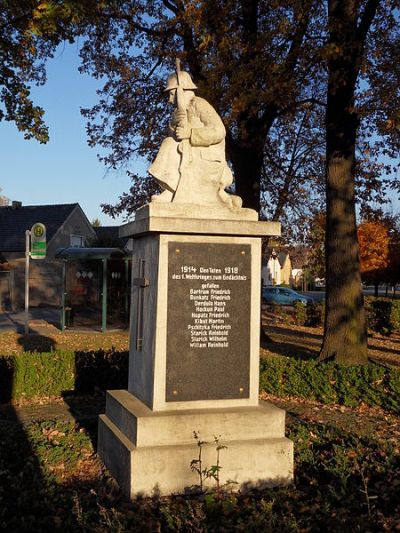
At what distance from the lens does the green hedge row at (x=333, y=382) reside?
10.0 metres

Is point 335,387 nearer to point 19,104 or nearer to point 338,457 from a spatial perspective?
point 338,457

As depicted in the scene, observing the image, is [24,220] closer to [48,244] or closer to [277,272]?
[48,244]

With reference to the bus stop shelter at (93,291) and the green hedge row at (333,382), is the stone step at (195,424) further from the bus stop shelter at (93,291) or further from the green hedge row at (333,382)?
the bus stop shelter at (93,291)

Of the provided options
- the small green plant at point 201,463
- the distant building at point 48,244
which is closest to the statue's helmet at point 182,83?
the small green plant at point 201,463

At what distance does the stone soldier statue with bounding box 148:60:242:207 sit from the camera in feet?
20.6

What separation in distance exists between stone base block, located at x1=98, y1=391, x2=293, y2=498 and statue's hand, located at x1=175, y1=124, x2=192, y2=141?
9.34 ft

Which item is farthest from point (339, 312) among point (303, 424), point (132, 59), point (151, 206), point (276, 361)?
point (132, 59)

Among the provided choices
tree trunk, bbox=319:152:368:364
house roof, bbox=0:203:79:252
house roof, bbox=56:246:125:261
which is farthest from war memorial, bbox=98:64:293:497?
house roof, bbox=0:203:79:252

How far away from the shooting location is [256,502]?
5.11 m

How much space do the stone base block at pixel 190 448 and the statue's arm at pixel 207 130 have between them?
2.82 meters

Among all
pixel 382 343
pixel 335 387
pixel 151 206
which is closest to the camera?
pixel 151 206

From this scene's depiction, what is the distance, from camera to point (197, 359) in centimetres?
Result: 596

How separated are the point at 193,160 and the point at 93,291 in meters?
20.9

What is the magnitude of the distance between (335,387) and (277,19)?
11508mm
